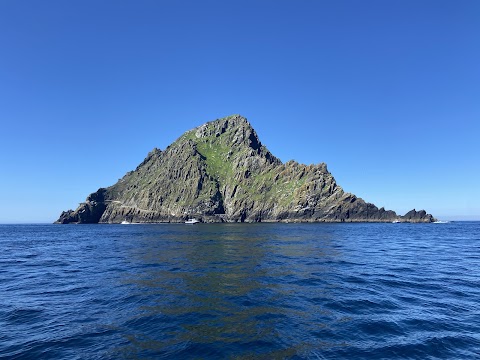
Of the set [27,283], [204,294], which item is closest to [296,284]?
[204,294]

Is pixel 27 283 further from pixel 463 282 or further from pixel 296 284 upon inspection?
pixel 463 282

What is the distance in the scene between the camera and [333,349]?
46.4 feet

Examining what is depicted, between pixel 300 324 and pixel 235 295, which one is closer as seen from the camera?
pixel 300 324

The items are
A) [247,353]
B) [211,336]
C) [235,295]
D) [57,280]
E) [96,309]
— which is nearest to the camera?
[247,353]

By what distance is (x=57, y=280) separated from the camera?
30516 millimetres

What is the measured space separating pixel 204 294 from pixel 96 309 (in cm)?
805

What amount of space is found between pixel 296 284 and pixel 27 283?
26949 millimetres

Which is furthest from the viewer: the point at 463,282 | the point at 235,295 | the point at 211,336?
the point at 463,282

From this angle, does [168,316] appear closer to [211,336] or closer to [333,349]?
[211,336]

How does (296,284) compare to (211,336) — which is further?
(296,284)

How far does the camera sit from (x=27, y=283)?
96.0 feet

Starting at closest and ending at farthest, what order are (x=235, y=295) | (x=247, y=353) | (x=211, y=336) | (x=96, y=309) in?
(x=247, y=353) < (x=211, y=336) < (x=96, y=309) < (x=235, y=295)

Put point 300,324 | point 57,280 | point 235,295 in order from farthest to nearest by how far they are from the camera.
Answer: point 57,280
point 235,295
point 300,324

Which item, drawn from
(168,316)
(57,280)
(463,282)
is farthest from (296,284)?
(57,280)
